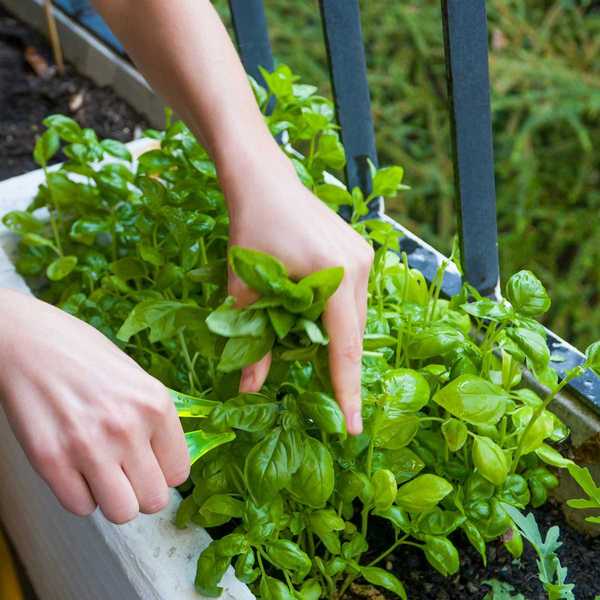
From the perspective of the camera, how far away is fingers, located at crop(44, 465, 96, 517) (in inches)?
25.7

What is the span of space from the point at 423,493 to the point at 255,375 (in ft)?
0.65

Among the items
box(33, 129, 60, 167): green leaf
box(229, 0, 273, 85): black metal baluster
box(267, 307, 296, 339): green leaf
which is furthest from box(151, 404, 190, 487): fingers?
box(229, 0, 273, 85): black metal baluster

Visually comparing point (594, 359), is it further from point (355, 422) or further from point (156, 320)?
point (156, 320)

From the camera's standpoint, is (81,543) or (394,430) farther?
(81,543)

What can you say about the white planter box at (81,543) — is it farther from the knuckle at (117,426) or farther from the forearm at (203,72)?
the forearm at (203,72)

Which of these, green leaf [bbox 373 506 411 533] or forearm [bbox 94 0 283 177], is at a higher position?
forearm [bbox 94 0 283 177]

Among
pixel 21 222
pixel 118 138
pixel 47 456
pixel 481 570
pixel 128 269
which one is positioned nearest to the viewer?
pixel 47 456

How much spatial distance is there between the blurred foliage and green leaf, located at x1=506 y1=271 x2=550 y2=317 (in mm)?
1333

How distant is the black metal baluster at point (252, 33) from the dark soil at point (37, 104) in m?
0.45

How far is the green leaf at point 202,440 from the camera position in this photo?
760 mm

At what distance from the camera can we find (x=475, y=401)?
0.77m

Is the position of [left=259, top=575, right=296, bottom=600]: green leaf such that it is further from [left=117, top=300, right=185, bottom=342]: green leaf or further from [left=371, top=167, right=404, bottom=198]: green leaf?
[left=371, top=167, right=404, bottom=198]: green leaf

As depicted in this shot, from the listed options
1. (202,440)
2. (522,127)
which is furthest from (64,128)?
(522,127)

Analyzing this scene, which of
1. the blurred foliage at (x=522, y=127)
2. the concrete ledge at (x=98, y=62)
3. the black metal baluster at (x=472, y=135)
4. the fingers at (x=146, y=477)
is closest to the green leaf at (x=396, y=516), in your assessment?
the fingers at (x=146, y=477)
